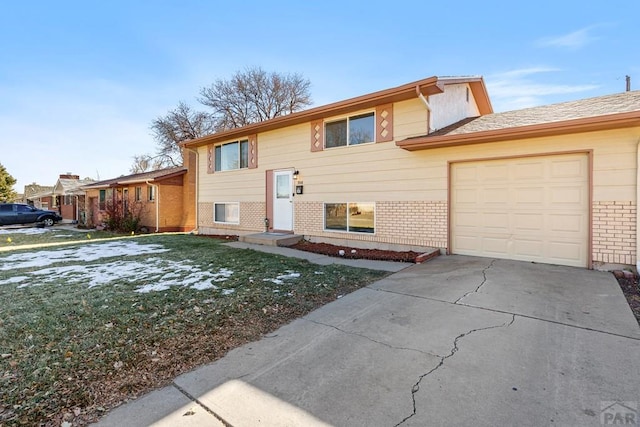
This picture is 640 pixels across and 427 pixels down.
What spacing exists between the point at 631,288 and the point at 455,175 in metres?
3.63

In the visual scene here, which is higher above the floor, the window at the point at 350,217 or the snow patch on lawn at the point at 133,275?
the window at the point at 350,217

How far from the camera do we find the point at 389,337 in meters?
3.20

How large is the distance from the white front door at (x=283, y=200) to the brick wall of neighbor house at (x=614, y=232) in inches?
305

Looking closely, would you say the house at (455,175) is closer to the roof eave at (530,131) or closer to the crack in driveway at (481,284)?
the roof eave at (530,131)

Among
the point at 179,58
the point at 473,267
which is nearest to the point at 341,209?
the point at 473,267

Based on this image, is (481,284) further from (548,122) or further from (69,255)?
(69,255)

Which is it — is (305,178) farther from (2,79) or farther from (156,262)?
(2,79)

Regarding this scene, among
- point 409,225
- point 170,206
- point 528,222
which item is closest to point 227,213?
point 170,206

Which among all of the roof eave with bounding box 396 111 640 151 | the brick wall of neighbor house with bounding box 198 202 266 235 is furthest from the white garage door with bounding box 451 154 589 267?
the brick wall of neighbor house with bounding box 198 202 266 235

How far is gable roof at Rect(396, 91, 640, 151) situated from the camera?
528cm

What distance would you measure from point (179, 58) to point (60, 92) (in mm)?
5751

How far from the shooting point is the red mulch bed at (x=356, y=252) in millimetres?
7200

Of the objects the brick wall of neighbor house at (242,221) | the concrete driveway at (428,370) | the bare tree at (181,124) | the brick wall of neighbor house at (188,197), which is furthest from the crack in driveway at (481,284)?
the bare tree at (181,124)

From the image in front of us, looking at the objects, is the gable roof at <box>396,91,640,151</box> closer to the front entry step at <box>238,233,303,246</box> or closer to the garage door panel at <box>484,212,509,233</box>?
the garage door panel at <box>484,212,509,233</box>
